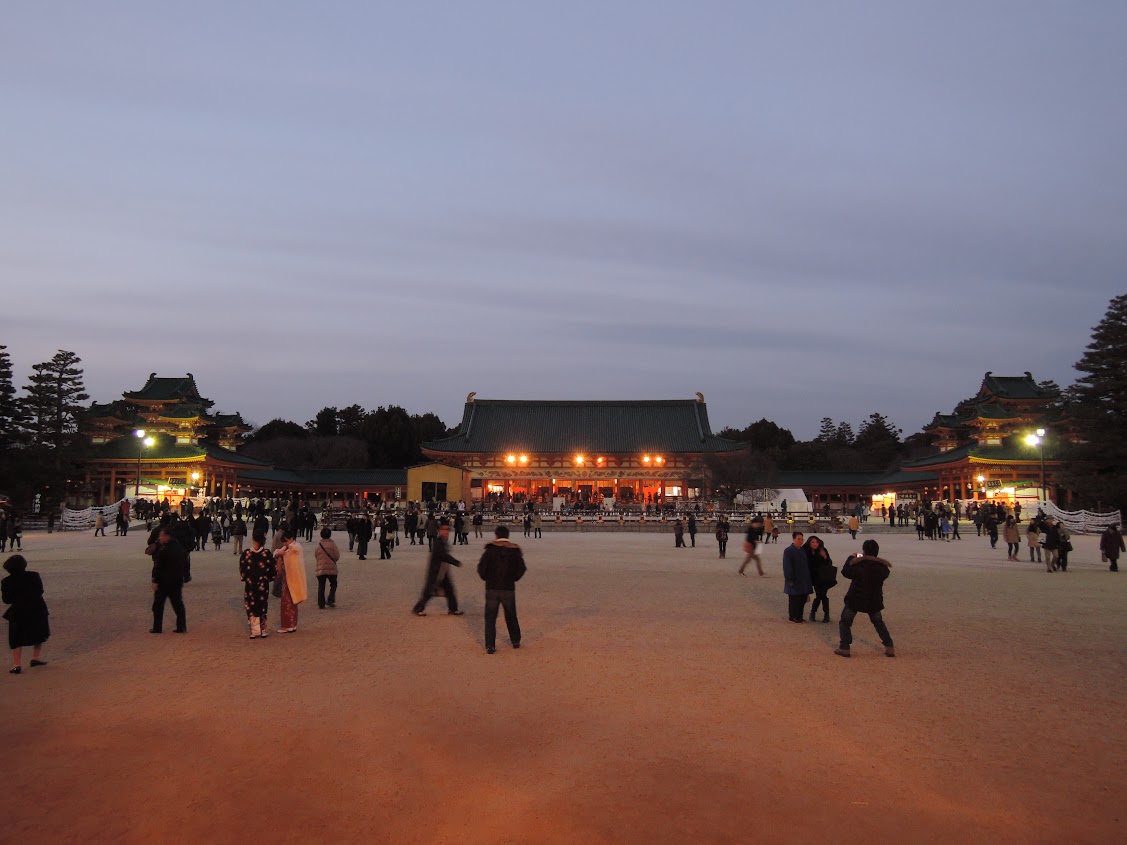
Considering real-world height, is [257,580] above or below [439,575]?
above

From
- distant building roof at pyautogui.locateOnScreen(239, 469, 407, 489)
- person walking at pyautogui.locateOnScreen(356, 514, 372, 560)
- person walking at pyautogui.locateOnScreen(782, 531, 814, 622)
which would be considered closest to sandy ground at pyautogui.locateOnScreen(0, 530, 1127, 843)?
person walking at pyautogui.locateOnScreen(782, 531, 814, 622)

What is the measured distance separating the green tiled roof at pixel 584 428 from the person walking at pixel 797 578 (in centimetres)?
4597

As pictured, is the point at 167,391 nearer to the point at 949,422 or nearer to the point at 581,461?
the point at 581,461

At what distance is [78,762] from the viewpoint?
211 inches

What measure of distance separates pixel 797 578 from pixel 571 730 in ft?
18.8

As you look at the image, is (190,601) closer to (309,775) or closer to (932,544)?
(309,775)

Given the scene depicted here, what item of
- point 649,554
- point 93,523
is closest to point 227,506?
point 93,523

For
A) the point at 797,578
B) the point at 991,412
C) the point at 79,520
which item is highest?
the point at 991,412

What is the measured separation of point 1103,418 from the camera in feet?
116

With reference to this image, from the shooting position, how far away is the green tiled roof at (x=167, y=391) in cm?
5247

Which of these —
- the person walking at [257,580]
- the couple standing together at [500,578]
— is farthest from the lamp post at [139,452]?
the couple standing together at [500,578]

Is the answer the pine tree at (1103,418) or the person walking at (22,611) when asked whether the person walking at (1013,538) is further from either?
the person walking at (22,611)

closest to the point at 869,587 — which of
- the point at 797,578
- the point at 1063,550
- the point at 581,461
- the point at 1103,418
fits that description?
the point at 797,578

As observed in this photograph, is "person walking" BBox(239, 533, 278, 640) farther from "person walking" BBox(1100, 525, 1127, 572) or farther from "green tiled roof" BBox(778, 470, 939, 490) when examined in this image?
"green tiled roof" BBox(778, 470, 939, 490)
